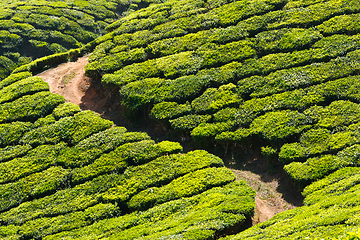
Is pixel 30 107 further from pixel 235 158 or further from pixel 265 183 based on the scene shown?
pixel 265 183

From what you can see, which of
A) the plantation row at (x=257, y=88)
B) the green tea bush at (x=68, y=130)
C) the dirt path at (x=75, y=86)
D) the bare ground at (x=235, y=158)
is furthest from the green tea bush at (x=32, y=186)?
the dirt path at (x=75, y=86)

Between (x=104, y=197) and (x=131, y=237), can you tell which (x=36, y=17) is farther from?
(x=131, y=237)

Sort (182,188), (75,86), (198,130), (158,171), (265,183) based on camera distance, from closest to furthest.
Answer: (182,188)
(265,183)
(158,171)
(198,130)
(75,86)

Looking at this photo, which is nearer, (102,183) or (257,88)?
(102,183)

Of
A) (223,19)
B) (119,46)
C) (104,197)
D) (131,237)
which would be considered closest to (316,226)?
(131,237)

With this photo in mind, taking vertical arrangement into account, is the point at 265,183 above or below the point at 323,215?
above

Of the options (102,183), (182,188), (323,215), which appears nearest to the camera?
(323,215)

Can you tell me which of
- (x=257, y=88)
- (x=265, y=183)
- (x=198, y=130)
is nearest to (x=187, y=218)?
(x=265, y=183)

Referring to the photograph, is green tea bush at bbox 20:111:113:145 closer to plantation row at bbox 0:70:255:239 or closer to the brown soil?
plantation row at bbox 0:70:255:239
